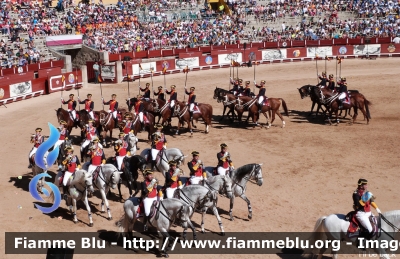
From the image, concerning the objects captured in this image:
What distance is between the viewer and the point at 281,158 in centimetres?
2383

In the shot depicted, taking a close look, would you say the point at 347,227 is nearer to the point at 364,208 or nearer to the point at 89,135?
the point at 364,208

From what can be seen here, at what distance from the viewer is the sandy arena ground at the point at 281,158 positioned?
1758cm

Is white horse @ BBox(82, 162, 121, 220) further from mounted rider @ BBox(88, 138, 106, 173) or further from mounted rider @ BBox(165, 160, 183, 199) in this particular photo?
mounted rider @ BBox(165, 160, 183, 199)

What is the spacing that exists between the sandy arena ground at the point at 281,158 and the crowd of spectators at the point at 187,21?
40.8 ft

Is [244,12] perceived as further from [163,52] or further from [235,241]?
[235,241]

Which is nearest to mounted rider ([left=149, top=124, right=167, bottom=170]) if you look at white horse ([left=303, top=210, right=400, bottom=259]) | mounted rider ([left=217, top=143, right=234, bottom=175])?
mounted rider ([left=217, top=143, right=234, bottom=175])

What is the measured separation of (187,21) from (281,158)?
119 feet

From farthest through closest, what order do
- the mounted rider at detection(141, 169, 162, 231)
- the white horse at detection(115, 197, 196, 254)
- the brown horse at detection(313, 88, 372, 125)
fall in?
the brown horse at detection(313, 88, 372, 125) → the mounted rider at detection(141, 169, 162, 231) → the white horse at detection(115, 197, 196, 254)

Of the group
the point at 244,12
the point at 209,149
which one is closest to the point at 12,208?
the point at 209,149

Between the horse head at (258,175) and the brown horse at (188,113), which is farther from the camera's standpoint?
the brown horse at (188,113)

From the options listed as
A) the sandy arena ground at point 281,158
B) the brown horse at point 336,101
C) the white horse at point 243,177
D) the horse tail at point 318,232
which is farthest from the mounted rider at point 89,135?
the brown horse at point 336,101

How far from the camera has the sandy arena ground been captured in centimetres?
1758

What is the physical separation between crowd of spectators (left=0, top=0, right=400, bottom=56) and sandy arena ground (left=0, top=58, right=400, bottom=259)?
12421mm

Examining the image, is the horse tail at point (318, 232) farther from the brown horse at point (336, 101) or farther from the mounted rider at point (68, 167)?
the brown horse at point (336, 101)
